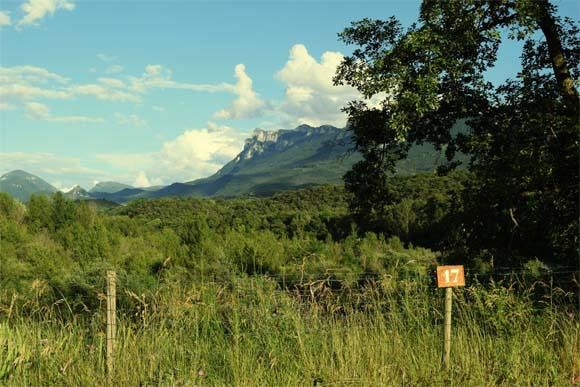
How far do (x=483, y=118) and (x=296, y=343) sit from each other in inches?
302

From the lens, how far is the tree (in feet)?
31.2

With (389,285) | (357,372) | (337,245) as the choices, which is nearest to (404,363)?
(357,372)

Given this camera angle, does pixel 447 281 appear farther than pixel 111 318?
No

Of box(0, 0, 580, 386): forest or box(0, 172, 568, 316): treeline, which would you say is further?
box(0, 172, 568, 316): treeline

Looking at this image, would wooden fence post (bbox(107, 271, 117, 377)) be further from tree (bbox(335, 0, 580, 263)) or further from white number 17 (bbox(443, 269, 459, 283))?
tree (bbox(335, 0, 580, 263))

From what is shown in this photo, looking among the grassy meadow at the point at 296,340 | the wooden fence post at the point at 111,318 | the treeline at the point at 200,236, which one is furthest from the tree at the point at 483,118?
the treeline at the point at 200,236

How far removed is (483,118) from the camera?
37.3 ft

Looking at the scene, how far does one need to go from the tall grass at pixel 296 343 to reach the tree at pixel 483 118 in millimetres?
3865

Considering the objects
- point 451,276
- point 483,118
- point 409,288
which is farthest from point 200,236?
point 451,276

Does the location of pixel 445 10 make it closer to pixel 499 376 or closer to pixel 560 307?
pixel 560 307

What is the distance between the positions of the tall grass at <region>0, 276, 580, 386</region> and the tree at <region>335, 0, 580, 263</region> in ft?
12.7

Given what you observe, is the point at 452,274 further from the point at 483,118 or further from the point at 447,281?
the point at 483,118

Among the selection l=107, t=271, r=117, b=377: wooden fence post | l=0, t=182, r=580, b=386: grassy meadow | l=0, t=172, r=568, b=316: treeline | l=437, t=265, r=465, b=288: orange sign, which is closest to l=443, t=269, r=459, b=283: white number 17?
l=437, t=265, r=465, b=288: orange sign

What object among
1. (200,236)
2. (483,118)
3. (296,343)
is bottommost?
(200,236)
